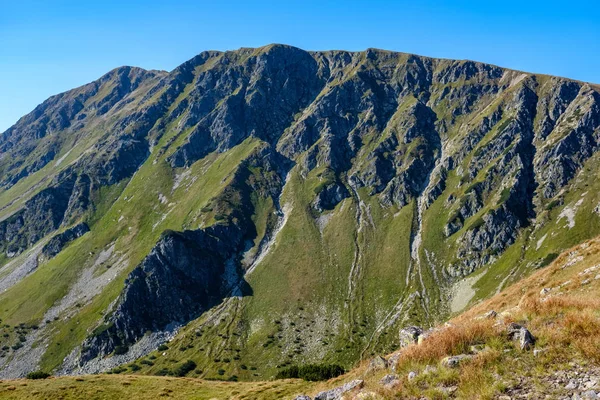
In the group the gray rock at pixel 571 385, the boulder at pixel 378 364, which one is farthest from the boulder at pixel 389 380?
the gray rock at pixel 571 385

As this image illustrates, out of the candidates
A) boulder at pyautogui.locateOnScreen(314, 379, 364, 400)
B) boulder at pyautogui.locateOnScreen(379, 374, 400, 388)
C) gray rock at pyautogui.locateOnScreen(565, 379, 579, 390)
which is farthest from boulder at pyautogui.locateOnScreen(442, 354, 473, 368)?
boulder at pyautogui.locateOnScreen(314, 379, 364, 400)

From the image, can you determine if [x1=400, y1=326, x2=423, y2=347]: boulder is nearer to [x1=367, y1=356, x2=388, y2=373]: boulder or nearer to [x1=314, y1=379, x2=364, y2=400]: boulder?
[x1=367, y1=356, x2=388, y2=373]: boulder

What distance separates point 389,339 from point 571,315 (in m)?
180

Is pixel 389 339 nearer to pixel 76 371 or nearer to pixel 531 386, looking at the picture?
pixel 76 371

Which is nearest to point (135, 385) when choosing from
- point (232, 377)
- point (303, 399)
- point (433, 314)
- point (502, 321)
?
point (303, 399)

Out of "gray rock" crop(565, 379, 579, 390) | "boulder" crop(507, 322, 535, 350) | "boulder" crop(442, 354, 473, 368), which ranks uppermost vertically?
"boulder" crop(507, 322, 535, 350)

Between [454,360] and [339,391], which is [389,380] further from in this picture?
[339,391]

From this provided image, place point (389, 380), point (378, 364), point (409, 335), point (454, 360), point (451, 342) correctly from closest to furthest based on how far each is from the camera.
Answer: point (454, 360) → point (451, 342) → point (389, 380) → point (378, 364) → point (409, 335)

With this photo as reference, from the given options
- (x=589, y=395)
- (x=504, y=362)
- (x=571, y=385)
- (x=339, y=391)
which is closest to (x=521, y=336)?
(x=504, y=362)

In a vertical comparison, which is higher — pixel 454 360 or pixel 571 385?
pixel 571 385

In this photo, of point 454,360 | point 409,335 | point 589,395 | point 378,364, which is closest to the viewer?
point 589,395

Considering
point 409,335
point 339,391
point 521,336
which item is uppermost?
point 521,336

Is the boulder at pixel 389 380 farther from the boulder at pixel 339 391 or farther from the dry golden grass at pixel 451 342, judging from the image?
the boulder at pixel 339 391

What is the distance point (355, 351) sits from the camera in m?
178
